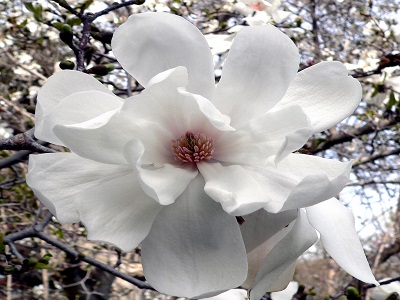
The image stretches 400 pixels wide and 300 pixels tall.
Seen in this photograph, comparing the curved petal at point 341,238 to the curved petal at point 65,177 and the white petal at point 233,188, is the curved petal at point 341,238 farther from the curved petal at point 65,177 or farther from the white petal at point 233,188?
the curved petal at point 65,177

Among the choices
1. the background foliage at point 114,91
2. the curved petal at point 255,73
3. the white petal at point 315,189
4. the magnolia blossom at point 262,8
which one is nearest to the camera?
the white petal at point 315,189

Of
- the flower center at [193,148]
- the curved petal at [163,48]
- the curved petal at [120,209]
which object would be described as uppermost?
the curved petal at [163,48]

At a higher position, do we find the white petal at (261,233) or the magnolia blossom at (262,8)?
the white petal at (261,233)

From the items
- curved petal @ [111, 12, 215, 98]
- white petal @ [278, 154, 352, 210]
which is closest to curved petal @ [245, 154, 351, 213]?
white petal @ [278, 154, 352, 210]

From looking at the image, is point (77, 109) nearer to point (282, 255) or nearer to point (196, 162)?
point (196, 162)

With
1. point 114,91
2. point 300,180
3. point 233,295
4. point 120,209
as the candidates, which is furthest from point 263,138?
point 114,91

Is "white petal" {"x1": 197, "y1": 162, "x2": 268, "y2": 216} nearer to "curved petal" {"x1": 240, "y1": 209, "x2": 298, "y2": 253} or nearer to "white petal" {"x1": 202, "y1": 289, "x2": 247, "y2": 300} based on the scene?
"curved petal" {"x1": 240, "y1": 209, "x2": 298, "y2": 253}

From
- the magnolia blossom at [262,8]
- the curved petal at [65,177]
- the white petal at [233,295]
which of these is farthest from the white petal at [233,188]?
the magnolia blossom at [262,8]
